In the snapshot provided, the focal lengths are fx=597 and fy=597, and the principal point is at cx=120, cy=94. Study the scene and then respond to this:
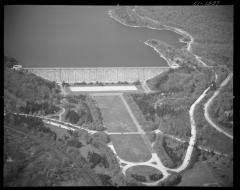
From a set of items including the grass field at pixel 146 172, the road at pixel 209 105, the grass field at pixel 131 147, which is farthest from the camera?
the road at pixel 209 105

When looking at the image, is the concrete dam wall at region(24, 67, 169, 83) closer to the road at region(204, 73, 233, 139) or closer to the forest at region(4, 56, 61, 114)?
the forest at region(4, 56, 61, 114)

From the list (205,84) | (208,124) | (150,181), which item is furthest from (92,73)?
(150,181)

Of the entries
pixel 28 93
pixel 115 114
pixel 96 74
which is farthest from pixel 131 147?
pixel 96 74

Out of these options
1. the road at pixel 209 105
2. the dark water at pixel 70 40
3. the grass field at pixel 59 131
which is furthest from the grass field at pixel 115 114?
the dark water at pixel 70 40

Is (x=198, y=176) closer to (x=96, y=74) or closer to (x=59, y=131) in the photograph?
(x=59, y=131)

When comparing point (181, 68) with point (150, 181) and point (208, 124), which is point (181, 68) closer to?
point (208, 124)

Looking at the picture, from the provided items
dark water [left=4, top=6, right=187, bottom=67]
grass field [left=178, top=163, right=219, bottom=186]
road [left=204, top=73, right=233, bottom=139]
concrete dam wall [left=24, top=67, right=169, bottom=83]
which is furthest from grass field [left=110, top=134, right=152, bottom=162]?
dark water [left=4, top=6, right=187, bottom=67]

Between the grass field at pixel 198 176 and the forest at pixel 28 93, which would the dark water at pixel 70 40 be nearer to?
the forest at pixel 28 93
